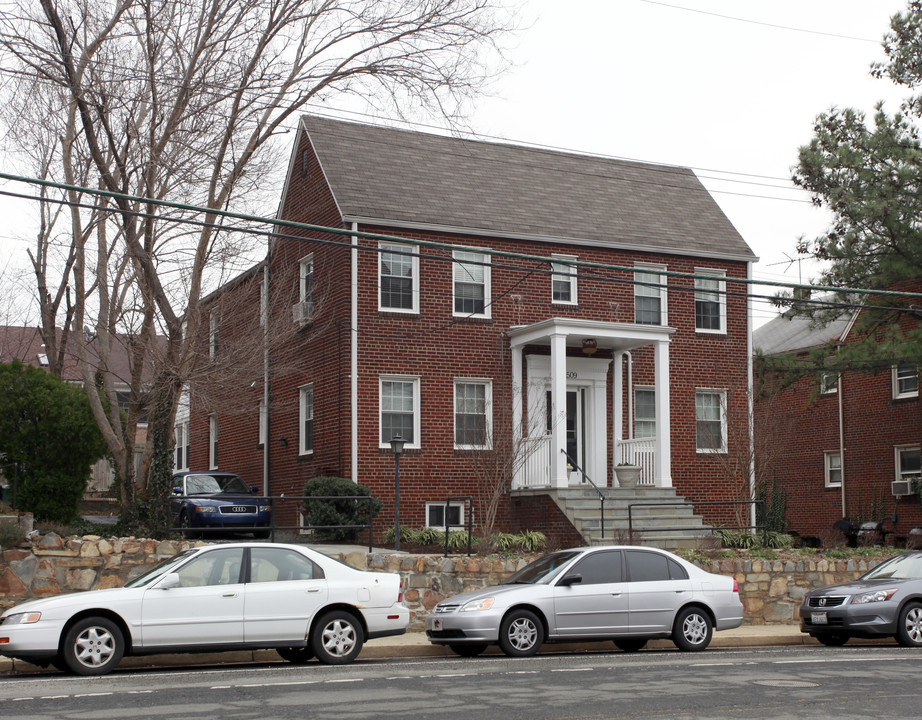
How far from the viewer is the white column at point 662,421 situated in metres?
24.6

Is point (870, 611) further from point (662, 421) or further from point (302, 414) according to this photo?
point (302, 414)

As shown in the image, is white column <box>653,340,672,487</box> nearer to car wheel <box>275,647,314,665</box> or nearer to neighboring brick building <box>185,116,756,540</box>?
neighboring brick building <box>185,116,756,540</box>

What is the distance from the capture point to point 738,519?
82.7ft

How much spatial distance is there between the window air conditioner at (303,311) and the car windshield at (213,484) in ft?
12.6

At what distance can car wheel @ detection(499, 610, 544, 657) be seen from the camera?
1405 centimetres

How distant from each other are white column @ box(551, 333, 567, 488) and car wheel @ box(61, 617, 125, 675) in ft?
41.4

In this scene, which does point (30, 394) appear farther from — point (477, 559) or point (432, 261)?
point (477, 559)

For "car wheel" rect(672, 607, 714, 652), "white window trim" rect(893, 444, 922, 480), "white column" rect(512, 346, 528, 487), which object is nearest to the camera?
"car wheel" rect(672, 607, 714, 652)

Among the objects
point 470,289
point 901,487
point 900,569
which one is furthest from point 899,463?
point 900,569

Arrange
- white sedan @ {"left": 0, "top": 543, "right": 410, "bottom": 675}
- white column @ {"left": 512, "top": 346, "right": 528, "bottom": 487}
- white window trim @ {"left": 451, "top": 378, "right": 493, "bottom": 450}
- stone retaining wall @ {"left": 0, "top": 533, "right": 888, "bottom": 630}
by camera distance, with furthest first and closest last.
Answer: white window trim @ {"left": 451, "top": 378, "right": 493, "bottom": 450}
white column @ {"left": 512, "top": 346, "right": 528, "bottom": 487}
stone retaining wall @ {"left": 0, "top": 533, "right": 888, "bottom": 630}
white sedan @ {"left": 0, "top": 543, "right": 410, "bottom": 675}

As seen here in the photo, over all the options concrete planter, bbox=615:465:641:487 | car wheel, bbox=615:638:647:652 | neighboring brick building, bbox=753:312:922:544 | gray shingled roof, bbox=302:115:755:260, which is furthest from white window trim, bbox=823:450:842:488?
car wheel, bbox=615:638:647:652

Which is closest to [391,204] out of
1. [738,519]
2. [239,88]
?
[239,88]

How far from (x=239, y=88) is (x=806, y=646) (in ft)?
43.1

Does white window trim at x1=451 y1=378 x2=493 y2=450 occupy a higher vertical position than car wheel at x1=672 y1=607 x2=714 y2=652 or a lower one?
higher
